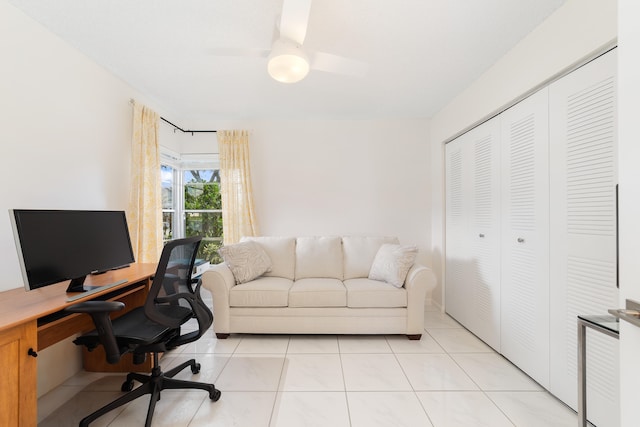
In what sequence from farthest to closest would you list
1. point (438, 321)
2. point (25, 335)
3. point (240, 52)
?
point (438, 321), point (240, 52), point (25, 335)

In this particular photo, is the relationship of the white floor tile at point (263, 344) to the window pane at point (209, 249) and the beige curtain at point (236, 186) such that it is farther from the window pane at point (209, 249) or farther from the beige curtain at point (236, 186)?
the window pane at point (209, 249)

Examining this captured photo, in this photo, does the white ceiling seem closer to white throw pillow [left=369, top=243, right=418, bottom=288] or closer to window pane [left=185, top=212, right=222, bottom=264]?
window pane [left=185, top=212, right=222, bottom=264]

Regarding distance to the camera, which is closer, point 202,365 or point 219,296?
point 202,365

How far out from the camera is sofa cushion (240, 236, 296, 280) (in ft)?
10.6

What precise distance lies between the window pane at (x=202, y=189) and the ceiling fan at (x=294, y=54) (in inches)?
78.9

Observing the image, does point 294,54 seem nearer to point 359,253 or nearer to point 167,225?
point 359,253

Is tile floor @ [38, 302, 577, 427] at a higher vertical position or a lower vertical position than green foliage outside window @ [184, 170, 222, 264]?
lower

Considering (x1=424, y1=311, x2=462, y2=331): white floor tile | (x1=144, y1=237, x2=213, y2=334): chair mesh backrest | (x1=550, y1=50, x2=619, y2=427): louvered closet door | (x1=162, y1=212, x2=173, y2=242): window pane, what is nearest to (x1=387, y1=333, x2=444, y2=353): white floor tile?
(x1=424, y1=311, x2=462, y2=331): white floor tile

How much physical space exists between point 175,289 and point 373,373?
1551mm

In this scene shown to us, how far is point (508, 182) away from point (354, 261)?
172cm

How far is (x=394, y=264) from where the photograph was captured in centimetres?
283

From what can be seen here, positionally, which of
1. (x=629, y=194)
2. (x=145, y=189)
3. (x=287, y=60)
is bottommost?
(x=629, y=194)

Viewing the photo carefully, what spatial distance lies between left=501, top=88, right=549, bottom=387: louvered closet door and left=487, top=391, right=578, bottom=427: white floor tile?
5.1 inches

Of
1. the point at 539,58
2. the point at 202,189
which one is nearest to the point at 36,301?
the point at 202,189
